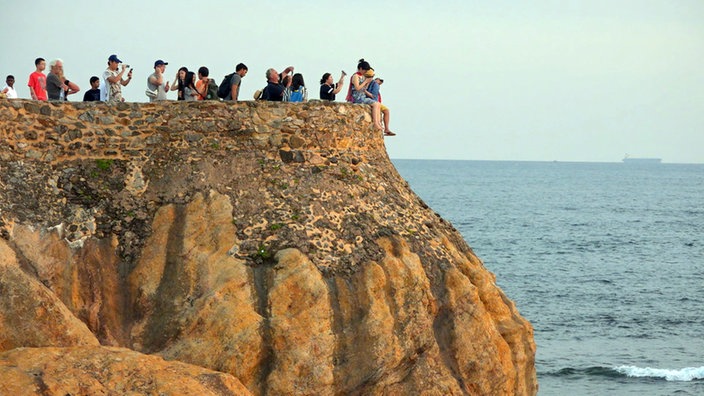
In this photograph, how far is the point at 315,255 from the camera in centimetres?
2412

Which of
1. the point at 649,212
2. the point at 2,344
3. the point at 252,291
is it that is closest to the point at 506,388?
the point at 252,291

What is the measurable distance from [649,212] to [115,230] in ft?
355

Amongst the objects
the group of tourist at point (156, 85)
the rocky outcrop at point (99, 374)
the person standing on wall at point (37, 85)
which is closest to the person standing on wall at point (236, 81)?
the group of tourist at point (156, 85)

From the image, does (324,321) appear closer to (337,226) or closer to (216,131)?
(337,226)

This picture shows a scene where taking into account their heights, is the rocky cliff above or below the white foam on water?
above

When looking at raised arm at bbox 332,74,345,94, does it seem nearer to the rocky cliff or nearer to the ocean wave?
the rocky cliff

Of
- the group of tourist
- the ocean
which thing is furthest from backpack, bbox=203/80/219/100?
the ocean

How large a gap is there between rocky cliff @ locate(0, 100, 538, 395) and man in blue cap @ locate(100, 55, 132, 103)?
1046 mm

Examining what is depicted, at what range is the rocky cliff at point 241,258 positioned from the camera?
22.9 metres

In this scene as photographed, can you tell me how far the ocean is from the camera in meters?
49.2

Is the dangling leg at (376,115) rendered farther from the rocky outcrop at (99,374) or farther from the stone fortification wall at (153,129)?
the rocky outcrop at (99,374)

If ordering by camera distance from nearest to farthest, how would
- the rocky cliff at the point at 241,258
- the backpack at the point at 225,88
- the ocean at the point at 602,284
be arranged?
the rocky cliff at the point at 241,258 < the backpack at the point at 225,88 < the ocean at the point at 602,284

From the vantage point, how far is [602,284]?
69.7 meters

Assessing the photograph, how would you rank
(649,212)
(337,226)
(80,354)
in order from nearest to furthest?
1. (80,354)
2. (337,226)
3. (649,212)
